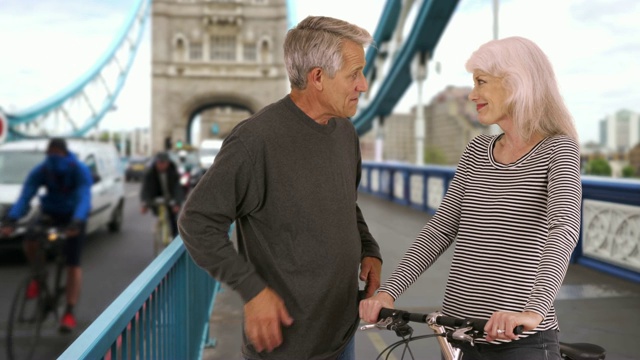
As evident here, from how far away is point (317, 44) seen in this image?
172 centimetres

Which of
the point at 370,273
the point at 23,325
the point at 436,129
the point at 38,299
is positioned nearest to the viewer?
the point at 370,273

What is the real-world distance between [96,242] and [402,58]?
16287mm

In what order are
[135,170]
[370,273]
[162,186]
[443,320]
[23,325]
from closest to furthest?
[443,320] → [370,273] → [23,325] → [162,186] → [135,170]

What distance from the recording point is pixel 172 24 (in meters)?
61.1

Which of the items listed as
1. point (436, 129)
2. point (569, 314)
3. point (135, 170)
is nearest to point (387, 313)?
point (569, 314)

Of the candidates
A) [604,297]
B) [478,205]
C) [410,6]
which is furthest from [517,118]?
[410,6]

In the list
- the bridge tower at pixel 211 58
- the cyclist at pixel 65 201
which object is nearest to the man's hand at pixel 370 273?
the cyclist at pixel 65 201

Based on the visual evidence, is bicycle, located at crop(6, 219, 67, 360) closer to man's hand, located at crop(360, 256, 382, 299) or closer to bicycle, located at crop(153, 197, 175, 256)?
man's hand, located at crop(360, 256, 382, 299)

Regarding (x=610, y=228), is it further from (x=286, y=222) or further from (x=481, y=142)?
(x=286, y=222)

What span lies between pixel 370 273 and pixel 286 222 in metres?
0.42

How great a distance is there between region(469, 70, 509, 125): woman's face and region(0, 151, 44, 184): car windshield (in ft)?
27.7

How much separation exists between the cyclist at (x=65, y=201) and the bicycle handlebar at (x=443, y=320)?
142 inches

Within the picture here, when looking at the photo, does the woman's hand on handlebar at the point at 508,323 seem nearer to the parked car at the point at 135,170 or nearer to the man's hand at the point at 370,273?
the man's hand at the point at 370,273

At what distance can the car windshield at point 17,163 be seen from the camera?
9.05m
